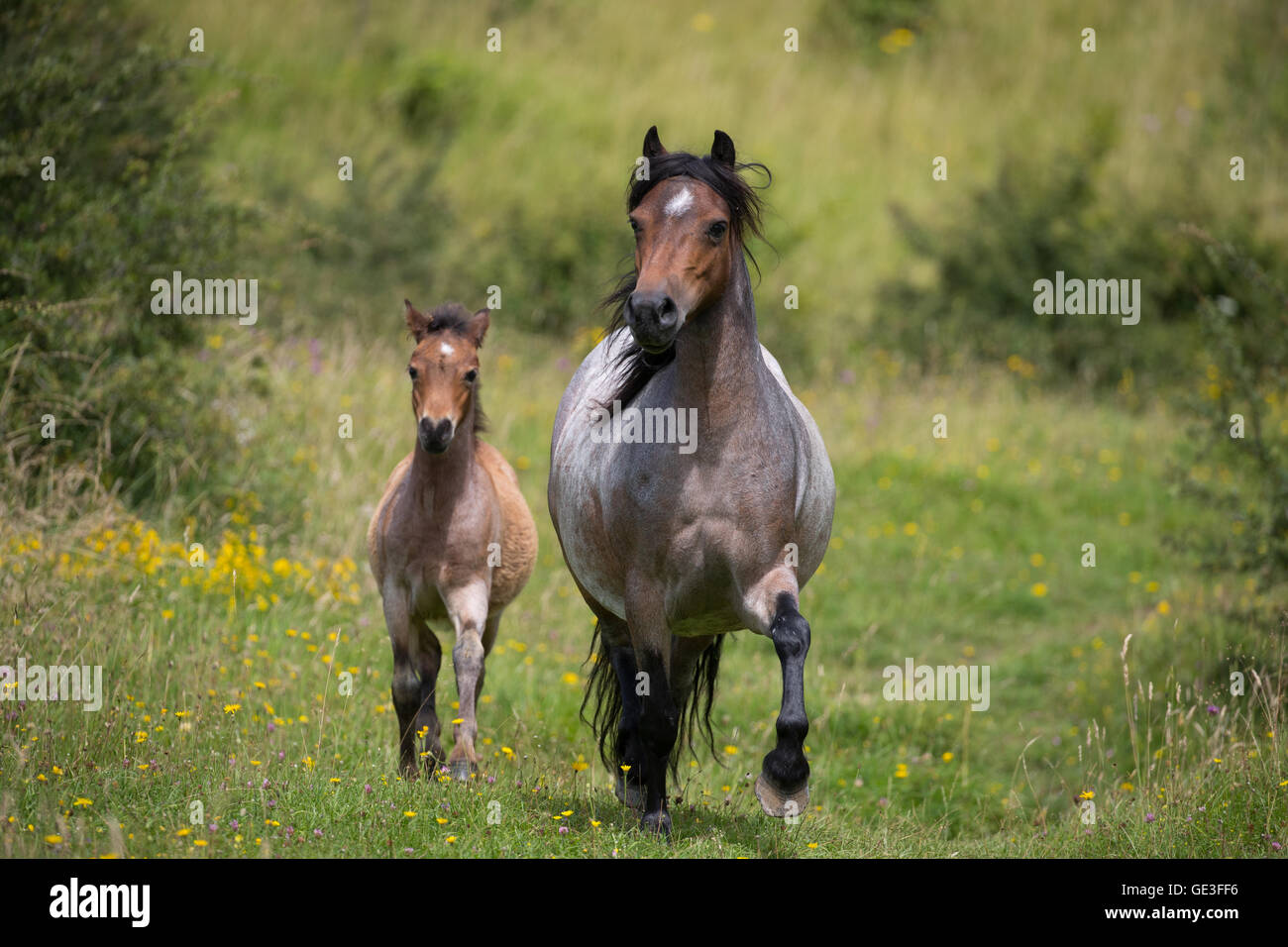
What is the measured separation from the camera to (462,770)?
18.6ft

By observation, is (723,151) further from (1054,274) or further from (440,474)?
(1054,274)

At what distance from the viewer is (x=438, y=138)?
68.1 feet

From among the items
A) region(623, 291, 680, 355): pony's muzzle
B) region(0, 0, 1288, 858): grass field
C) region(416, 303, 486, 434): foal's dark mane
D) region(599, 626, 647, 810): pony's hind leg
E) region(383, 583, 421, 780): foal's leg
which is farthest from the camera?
region(416, 303, 486, 434): foal's dark mane

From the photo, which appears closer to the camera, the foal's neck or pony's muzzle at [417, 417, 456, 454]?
pony's muzzle at [417, 417, 456, 454]

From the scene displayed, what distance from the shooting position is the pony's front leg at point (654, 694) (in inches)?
201

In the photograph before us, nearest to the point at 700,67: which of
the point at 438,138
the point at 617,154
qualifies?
the point at 617,154

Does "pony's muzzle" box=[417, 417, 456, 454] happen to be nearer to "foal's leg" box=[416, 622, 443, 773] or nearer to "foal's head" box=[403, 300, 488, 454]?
"foal's head" box=[403, 300, 488, 454]

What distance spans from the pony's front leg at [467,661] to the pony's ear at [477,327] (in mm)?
1175

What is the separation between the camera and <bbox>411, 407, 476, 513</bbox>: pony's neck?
642cm

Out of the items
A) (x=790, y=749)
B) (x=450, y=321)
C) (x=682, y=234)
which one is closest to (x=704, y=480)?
(x=682, y=234)

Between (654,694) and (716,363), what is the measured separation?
1297 millimetres

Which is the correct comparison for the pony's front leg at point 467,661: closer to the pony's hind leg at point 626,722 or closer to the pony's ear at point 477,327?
the pony's hind leg at point 626,722

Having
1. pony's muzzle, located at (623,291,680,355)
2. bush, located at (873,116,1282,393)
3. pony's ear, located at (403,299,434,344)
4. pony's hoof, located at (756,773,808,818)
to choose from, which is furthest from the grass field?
pony's muzzle, located at (623,291,680,355)
